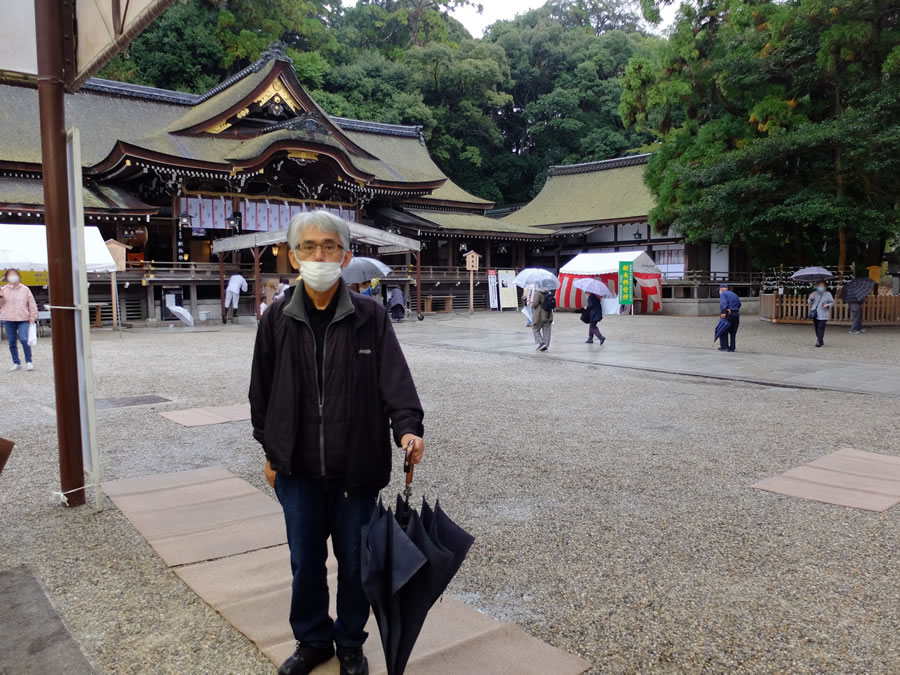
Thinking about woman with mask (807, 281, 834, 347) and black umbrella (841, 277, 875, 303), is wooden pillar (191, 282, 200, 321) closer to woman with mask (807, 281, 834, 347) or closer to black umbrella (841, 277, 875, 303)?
woman with mask (807, 281, 834, 347)

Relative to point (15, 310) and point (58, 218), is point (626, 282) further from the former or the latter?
point (58, 218)

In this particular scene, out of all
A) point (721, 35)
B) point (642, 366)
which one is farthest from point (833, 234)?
point (642, 366)

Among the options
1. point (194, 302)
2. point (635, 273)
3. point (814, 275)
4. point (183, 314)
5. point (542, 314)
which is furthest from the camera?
point (635, 273)

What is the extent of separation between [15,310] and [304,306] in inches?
348

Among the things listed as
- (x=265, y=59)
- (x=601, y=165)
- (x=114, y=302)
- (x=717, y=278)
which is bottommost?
(x=114, y=302)

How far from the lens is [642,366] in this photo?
10.1m

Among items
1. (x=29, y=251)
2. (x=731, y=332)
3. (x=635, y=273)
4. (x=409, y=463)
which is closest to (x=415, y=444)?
(x=409, y=463)

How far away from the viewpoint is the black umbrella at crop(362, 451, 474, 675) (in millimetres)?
1833

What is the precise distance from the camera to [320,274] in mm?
2096

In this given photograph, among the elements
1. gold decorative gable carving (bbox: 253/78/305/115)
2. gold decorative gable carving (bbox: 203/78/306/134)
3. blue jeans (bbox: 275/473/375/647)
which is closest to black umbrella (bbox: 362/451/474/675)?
blue jeans (bbox: 275/473/375/647)

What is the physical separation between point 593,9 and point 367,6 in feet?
70.9

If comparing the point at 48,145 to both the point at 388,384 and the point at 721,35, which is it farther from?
the point at 721,35

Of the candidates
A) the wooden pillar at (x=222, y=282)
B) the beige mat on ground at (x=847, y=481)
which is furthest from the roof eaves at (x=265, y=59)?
the beige mat on ground at (x=847, y=481)

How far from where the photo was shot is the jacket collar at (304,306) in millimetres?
2098
